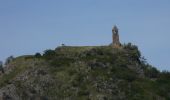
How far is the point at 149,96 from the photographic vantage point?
144 metres

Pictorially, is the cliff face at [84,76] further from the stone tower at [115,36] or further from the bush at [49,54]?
the stone tower at [115,36]

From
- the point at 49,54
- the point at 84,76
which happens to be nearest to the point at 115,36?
the point at 49,54

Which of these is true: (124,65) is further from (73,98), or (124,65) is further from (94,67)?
(73,98)

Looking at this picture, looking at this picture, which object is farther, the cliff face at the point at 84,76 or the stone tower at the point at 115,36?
the stone tower at the point at 115,36

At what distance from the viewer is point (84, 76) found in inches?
5763

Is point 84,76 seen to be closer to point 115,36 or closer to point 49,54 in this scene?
point 49,54

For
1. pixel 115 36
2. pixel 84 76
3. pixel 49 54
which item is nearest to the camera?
pixel 84 76

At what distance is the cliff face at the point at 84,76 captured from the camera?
141625 millimetres

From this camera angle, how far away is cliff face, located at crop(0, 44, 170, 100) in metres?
142

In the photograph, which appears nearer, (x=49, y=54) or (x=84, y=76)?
(x=84, y=76)

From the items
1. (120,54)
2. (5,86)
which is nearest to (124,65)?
(120,54)

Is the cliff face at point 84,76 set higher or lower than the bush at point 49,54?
lower

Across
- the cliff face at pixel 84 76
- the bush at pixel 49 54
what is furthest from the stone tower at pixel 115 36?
the bush at pixel 49 54

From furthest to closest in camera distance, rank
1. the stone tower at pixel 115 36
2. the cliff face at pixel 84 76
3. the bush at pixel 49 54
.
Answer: the stone tower at pixel 115 36
the bush at pixel 49 54
the cliff face at pixel 84 76
